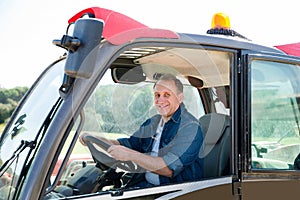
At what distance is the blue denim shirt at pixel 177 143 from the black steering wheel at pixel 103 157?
12cm

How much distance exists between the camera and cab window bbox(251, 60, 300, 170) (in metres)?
2.53

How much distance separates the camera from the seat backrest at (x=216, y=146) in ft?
8.11

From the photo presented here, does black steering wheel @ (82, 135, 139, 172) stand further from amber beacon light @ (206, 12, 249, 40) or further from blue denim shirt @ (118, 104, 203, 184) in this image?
amber beacon light @ (206, 12, 249, 40)

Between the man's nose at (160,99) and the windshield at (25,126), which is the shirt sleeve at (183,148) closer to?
the man's nose at (160,99)

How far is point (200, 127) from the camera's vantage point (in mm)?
2568

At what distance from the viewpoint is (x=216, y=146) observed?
2.55 metres

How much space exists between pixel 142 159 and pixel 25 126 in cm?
74

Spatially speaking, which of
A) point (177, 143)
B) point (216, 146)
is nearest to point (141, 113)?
point (177, 143)

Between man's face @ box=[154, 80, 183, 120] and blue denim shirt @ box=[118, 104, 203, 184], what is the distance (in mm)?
32

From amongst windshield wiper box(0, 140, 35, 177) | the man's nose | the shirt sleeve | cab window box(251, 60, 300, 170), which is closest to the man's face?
the man's nose

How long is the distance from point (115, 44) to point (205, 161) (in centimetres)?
92

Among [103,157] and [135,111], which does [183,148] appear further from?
[103,157]

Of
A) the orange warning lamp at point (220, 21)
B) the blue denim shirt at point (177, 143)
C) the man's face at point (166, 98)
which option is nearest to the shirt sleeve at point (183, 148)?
the blue denim shirt at point (177, 143)

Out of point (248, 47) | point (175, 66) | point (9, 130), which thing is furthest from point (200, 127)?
point (9, 130)
